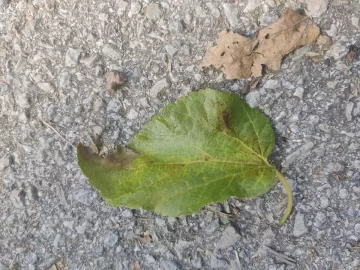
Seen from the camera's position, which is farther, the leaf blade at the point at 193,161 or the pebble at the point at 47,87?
the pebble at the point at 47,87

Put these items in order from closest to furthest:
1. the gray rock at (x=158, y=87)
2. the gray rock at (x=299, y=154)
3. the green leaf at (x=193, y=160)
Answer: the green leaf at (x=193, y=160) < the gray rock at (x=299, y=154) < the gray rock at (x=158, y=87)

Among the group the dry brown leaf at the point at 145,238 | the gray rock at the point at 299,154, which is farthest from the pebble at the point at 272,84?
the dry brown leaf at the point at 145,238

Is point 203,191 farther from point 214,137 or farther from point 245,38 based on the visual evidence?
point 245,38

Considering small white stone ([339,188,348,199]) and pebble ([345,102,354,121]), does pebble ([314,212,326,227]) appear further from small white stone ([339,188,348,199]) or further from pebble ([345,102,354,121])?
pebble ([345,102,354,121])

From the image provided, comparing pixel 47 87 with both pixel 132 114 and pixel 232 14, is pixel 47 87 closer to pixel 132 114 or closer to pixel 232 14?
pixel 132 114

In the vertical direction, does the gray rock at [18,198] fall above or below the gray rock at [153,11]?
below

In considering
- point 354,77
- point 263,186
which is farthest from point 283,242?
point 354,77

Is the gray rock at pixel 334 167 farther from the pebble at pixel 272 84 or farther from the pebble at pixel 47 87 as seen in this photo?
the pebble at pixel 47 87
